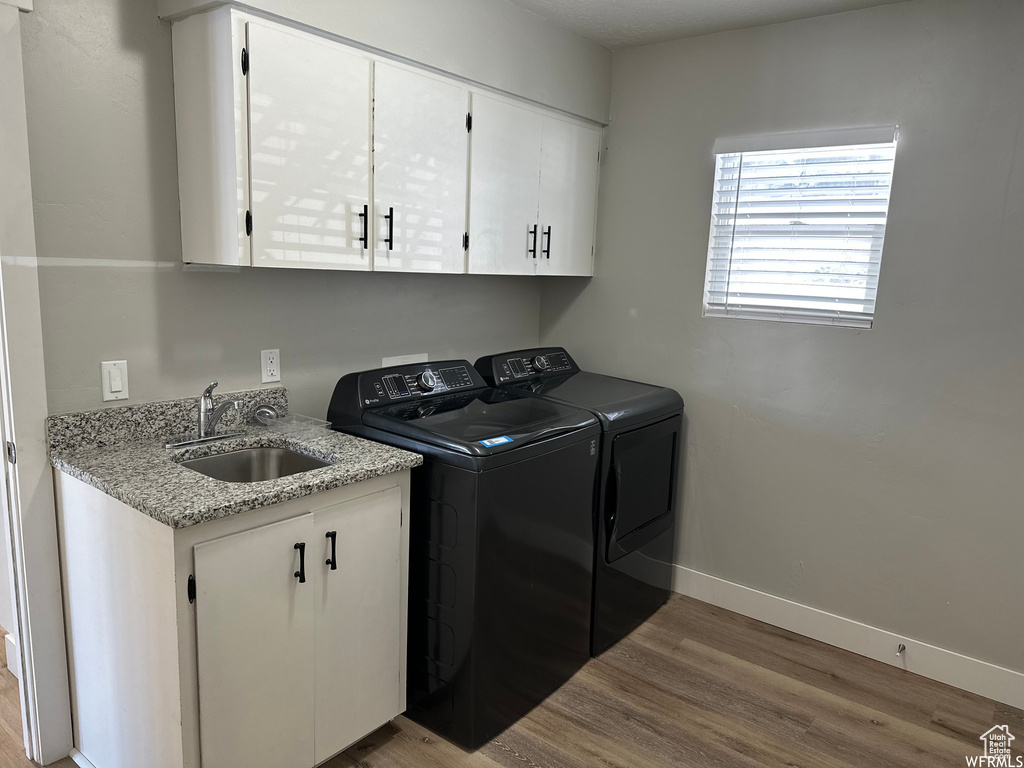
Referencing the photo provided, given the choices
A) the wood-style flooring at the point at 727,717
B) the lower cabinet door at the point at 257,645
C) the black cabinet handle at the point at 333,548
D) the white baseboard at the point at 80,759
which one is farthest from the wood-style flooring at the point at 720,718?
the black cabinet handle at the point at 333,548

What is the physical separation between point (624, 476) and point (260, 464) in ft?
4.29

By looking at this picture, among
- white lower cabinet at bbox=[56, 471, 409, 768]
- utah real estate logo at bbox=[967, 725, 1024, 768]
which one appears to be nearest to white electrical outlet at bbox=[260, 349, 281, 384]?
white lower cabinet at bbox=[56, 471, 409, 768]

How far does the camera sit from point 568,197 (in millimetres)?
3049

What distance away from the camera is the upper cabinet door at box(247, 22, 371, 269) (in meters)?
1.90

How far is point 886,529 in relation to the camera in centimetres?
267

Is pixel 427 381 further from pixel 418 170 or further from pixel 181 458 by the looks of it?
pixel 181 458

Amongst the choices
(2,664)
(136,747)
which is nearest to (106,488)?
(136,747)

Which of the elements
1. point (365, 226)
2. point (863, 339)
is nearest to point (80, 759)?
point (365, 226)

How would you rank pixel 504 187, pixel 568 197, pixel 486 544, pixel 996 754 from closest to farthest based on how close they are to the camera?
pixel 486 544 → pixel 996 754 → pixel 504 187 → pixel 568 197

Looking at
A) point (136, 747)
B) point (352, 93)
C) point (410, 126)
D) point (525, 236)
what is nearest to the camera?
point (136, 747)

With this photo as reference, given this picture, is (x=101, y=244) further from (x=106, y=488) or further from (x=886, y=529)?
(x=886, y=529)

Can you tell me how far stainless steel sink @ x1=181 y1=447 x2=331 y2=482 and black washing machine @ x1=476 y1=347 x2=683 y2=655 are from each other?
985 mm

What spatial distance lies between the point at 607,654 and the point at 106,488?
1851mm

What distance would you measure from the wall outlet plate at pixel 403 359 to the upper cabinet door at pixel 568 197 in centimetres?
62
